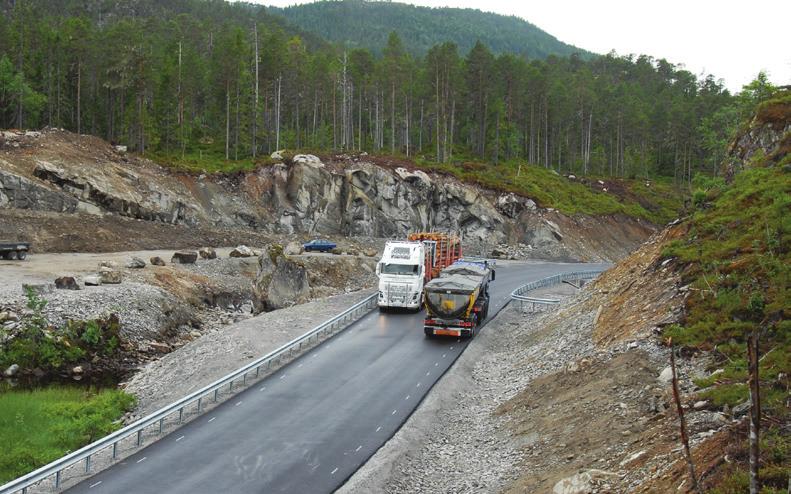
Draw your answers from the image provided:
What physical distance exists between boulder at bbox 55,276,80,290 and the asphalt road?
50.2 ft

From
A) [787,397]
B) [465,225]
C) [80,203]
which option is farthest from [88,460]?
[465,225]

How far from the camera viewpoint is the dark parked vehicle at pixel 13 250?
123 ft

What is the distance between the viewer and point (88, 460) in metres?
13.9

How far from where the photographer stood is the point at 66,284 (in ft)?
104

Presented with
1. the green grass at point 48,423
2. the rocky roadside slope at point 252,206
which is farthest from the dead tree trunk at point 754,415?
the rocky roadside slope at point 252,206

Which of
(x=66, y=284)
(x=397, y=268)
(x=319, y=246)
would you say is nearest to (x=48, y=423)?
(x=66, y=284)

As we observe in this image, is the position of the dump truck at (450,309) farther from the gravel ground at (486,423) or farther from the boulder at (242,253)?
the boulder at (242,253)

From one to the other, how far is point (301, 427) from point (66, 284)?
69.1ft

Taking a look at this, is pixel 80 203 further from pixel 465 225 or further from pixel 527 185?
pixel 527 185

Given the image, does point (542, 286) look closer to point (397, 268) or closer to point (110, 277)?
point (397, 268)

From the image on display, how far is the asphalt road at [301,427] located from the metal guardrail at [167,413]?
21.0 inches

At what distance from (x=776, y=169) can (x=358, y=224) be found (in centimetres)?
4234

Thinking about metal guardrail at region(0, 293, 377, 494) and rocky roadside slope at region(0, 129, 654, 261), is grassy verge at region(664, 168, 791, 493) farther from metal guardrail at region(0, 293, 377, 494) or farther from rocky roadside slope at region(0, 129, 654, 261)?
rocky roadside slope at region(0, 129, 654, 261)

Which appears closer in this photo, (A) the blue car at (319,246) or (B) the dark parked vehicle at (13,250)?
(B) the dark parked vehicle at (13,250)
